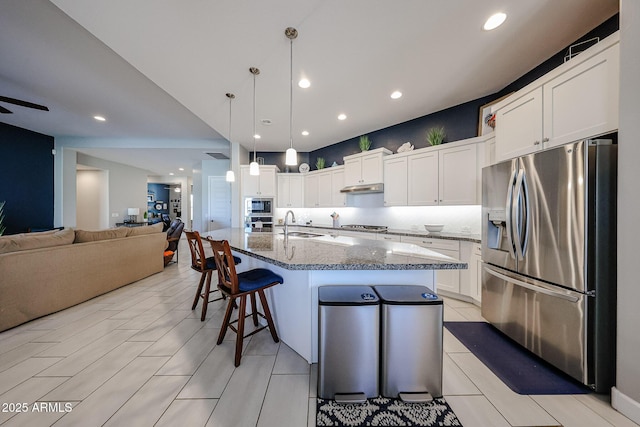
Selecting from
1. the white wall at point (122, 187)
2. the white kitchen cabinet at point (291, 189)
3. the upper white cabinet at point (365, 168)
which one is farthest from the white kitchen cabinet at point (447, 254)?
the white wall at point (122, 187)

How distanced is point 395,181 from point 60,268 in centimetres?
482

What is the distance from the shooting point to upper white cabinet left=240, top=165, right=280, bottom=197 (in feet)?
17.4

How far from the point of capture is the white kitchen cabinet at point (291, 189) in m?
5.85

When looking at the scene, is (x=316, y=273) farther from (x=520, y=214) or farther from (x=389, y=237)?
(x=389, y=237)

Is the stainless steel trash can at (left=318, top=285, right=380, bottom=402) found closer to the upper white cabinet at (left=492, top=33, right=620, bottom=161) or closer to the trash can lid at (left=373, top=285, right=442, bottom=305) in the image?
the trash can lid at (left=373, top=285, right=442, bottom=305)

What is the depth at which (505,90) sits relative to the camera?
296cm

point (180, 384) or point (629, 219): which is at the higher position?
point (629, 219)

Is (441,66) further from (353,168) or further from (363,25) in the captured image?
(353,168)

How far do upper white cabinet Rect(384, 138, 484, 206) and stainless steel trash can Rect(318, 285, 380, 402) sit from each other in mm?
2649

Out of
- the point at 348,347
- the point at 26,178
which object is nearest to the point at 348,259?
the point at 348,347

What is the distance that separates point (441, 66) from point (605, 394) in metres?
3.10

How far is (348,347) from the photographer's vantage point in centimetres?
137

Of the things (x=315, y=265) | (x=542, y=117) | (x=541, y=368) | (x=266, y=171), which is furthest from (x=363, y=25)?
(x=266, y=171)

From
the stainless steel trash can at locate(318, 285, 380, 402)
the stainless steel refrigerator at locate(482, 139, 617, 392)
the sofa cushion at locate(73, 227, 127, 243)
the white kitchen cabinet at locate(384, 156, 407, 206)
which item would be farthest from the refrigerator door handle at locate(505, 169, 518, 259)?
the sofa cushion at locate(73, 227, 127, 243)
